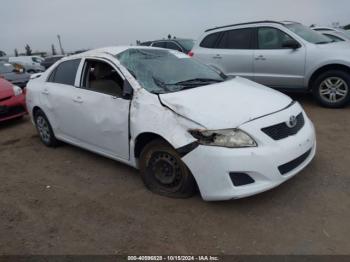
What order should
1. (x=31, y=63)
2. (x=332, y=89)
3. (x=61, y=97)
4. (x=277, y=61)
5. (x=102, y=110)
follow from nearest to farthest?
(x=102, y=110) → (x=61, y=97) → (x=332, y=89) → (x=277, y=61) → (x=31, y=63)

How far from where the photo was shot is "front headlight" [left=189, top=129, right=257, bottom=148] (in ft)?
10.8

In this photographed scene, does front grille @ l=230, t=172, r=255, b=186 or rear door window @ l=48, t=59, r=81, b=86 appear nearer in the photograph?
front grille @ l=230, t=172, r=255, b=186

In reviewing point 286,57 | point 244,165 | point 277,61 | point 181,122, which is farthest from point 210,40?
point 244,165

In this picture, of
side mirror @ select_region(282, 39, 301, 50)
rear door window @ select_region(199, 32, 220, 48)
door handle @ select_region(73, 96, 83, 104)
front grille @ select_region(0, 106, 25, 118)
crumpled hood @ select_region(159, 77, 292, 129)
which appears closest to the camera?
crumpled hood @ select_region(159, 77, 292, 129)

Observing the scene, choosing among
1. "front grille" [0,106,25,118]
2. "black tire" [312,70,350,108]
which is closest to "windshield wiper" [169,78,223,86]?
"black tire" [312,70,350,108]

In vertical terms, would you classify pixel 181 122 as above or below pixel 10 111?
above

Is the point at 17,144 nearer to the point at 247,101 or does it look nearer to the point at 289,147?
the point at 247,101

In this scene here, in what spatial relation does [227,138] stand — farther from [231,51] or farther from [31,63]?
[31,63]

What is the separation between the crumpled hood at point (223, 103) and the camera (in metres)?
3.41

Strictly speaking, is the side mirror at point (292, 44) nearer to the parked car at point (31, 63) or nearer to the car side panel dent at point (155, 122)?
the car side panel dent at point (155, 122)

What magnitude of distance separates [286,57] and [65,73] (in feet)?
14.1

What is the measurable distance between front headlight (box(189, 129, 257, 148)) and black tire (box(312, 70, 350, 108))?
4281 mm

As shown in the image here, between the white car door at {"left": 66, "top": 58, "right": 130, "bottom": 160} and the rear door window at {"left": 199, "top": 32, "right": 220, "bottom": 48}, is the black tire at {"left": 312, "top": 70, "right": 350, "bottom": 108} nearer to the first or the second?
the rear door window at {"left": 199, "top": 32, "right": 220, "bottom": 48}

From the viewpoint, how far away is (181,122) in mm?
3471
